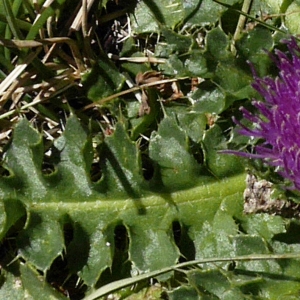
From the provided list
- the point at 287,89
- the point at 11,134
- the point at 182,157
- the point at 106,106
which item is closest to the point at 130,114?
the point at 106,106

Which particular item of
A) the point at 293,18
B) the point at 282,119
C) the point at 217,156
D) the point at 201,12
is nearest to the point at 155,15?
the point at 201,12

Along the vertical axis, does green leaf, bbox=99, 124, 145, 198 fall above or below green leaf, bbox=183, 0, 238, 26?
below

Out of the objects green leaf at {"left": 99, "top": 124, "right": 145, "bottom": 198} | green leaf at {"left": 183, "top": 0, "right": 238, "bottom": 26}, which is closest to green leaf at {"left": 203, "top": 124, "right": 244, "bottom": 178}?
green leaf at {"left": 99, "top": 124, "right": 145, "bottom": 198}

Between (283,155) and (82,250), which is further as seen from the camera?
(82,250)

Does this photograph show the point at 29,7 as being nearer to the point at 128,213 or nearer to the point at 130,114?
the point at 130,114

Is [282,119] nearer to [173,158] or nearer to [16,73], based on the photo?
[173,158]

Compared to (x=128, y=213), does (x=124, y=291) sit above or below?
below

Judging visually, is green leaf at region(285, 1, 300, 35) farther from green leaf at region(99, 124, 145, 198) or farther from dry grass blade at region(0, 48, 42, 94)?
dry grass blade at region(0, 48, 42, 94)

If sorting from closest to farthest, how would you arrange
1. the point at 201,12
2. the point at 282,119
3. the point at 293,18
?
1. the point at 282,119
2. the point at 293,18
3. the point at 201,12
